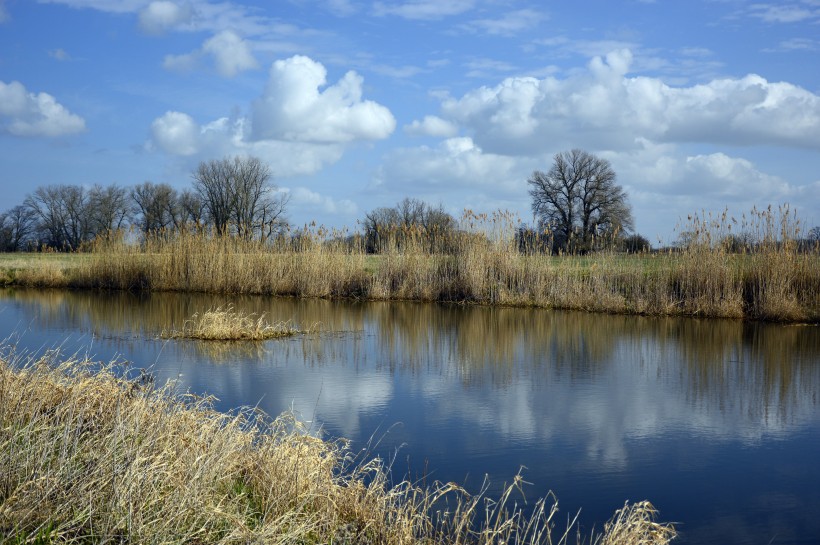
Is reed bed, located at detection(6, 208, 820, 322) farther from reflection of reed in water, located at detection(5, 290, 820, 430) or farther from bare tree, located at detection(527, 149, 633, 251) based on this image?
bare tree, located at detection(527, 149, 633, 251)

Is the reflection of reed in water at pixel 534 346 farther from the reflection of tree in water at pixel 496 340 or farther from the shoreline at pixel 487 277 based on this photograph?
the shoreline at pixel 487 277

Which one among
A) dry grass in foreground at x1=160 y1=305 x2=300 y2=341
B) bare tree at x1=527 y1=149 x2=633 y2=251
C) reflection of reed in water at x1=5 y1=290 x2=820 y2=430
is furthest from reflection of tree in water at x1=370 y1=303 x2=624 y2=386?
bare tree at x1=527 y1=149 x2=633 y2=251

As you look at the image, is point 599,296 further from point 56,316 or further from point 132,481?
point 132,481

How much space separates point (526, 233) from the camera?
1727 centimetres

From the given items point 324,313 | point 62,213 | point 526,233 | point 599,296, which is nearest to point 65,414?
point 324,313

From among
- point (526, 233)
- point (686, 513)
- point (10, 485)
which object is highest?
point (526, 233)

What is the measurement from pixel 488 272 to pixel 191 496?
14.0m

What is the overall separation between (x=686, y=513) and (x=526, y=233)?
1290 centimetres

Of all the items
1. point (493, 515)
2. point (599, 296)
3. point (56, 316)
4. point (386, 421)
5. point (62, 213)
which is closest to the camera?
point (493, 515)

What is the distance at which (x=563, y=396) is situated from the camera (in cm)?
768

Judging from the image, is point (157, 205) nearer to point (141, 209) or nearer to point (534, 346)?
point (141, 209)

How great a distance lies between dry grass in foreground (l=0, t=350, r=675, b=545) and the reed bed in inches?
433

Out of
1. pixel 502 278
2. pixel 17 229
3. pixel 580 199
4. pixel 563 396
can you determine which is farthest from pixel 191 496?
pixel 17 229

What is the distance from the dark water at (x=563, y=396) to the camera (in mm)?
5012
